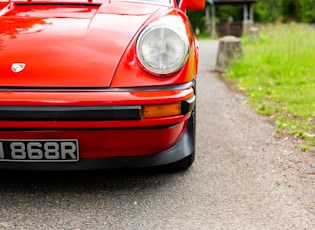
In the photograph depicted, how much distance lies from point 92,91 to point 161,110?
1.14 ft

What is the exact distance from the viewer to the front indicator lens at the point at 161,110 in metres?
2.55

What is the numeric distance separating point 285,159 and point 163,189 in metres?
1.04

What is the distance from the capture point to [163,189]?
2.97m

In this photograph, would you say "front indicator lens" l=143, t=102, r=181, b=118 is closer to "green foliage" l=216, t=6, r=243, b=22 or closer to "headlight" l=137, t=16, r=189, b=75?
"headlight" l=137, t=16, r=189, b=75

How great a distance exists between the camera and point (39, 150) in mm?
2592

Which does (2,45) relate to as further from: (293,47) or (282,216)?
(293,47)

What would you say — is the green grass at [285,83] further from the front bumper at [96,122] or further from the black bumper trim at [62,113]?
Answer: the black bumper trim at [62,113]

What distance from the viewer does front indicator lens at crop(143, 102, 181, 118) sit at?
Answer: 255 centimetres

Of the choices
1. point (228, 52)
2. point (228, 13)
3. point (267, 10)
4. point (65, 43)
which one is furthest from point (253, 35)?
point (267, 10)

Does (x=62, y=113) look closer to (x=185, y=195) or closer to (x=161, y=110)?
(x=161, y=110)

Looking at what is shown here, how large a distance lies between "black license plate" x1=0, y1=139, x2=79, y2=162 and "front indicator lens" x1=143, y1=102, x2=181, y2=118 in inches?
15.0

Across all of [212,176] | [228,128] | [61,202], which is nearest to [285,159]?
[212,176]

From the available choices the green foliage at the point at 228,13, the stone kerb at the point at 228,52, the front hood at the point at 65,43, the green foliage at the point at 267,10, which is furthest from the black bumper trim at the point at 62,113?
the green foliage at the point at 267,10

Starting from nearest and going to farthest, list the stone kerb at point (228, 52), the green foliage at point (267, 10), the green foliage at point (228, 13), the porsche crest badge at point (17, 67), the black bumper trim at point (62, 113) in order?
the black bumper trim at point (62, 113), the porsche crest badge at point (17, 67), the stone kerb at point (228, 52), the green foliage at point (228, 13), the green foliage at point (267, 10)
